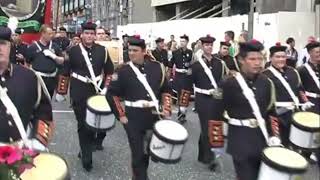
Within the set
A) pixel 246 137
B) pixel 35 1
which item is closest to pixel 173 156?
pixel 246 137

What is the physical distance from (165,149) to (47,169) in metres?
2.26

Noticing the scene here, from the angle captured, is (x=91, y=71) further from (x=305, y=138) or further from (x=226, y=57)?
(x=305, y=138)

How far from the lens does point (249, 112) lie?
5566 mm

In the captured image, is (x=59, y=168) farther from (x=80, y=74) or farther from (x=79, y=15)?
(x=79, y=15)

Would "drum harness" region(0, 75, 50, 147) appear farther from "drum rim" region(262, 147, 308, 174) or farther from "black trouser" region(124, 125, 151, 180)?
"black trouser" region(124, 125, 151, 180)

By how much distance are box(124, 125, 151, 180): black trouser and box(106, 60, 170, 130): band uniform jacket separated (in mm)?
70

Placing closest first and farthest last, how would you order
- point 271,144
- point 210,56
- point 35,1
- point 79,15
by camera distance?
point 271,144
point 210,56
point 35,1
point 79,15

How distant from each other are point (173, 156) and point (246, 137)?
0.93 m

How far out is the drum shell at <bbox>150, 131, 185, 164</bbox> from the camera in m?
6.14

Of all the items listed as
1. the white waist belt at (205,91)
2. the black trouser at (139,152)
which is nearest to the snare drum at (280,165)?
the black trouser at (139,152)

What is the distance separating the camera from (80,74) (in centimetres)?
859

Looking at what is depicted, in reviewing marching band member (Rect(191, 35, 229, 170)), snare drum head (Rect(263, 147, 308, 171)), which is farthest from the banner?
snare drum head (Rect(263, 147, 308, 171))

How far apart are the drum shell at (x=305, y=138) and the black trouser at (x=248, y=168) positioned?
55.8 inches

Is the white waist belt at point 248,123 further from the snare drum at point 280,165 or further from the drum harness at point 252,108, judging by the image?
the snare drum at point 280,165
